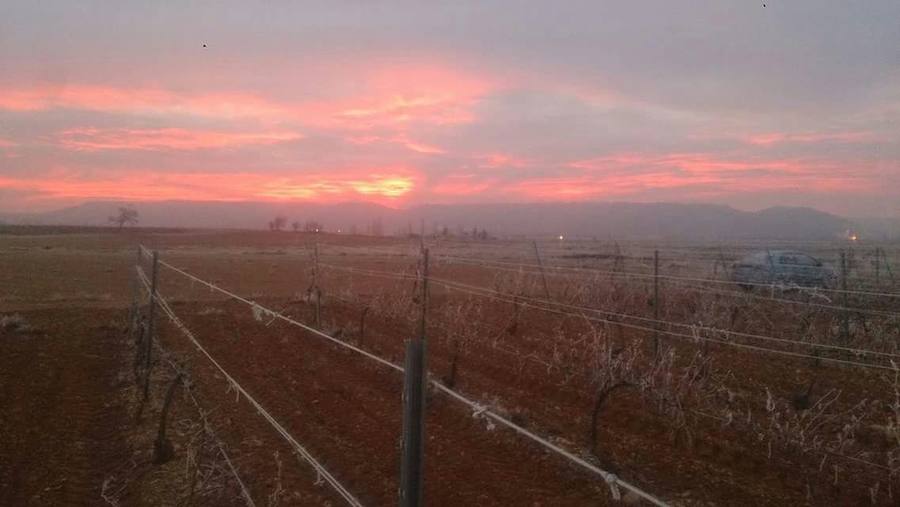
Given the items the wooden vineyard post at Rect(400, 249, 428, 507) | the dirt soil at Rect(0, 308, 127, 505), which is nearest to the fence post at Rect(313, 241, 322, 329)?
the dirt soil at Rect(0, 308, 127, 505)

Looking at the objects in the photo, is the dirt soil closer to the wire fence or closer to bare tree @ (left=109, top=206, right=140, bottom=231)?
the wire fence

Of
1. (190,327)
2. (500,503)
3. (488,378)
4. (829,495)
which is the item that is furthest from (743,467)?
(190,327)

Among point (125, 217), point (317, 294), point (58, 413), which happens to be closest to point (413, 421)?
point (58, 413)

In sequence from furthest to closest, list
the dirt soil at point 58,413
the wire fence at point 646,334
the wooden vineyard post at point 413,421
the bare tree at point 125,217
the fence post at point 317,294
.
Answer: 1. the bare tree at point 125,217
2. the fence post at point 317,294
3. the dirt soil at point 58,413
4. the wire fence at point 646,334
5. the wooden vineyard post at point 413,421

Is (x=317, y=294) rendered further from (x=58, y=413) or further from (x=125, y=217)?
(x=125, y=217)

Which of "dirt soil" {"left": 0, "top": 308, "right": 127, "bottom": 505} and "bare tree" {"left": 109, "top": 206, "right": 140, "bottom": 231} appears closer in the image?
"dirt soil" {"left": 0, "top": 308, "right": 127, "bottom": 505}

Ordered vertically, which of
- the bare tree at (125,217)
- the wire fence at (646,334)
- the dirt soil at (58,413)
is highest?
the bare tree at (125,217)

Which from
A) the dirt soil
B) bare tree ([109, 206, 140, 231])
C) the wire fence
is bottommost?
the dirt soil

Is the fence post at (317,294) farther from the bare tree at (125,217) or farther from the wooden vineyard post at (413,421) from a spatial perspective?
the bare tree at (125,217)

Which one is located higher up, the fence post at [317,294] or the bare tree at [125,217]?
the bare tree at [125,217]

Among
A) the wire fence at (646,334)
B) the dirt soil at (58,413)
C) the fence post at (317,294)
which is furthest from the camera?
the fence post at (317,294)

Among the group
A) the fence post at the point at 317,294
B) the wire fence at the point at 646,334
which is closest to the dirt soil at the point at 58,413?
the wire fence at the point at 646,334

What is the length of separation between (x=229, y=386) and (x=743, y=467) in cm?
548

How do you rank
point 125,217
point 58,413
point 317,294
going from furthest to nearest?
1. point 125,217
2. point 317,294
3. point 58,413
